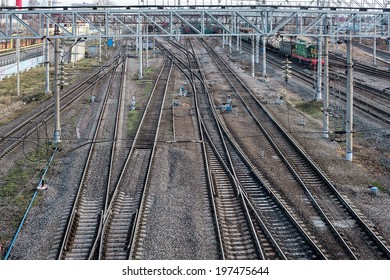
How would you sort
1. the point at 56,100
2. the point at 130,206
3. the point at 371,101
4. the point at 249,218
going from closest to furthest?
the point at 249,218
the point at 130,206
the point at 56,100
the point at 371,101

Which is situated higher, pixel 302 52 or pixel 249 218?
pixel 302 52

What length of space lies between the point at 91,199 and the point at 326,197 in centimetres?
625

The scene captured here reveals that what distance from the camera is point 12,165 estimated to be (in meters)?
16.3

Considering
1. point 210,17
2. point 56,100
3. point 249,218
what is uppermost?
point 210,17

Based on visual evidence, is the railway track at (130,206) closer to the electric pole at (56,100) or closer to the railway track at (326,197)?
the electric pole at (56,100)

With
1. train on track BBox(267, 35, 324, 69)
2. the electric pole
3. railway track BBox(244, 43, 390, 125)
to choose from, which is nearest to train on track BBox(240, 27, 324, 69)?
train on track BBox(267, 35, 324, 69)

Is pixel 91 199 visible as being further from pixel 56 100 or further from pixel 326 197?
pixel 56 100

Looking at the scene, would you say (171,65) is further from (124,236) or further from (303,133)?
(124,236)

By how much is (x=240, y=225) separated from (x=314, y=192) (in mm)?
3218

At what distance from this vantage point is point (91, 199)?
1327 centimetres

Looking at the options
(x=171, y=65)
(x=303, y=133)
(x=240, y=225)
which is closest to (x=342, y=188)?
(x=240, y=225)

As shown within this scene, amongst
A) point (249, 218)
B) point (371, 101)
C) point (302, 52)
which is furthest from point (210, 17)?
point (302, 52)

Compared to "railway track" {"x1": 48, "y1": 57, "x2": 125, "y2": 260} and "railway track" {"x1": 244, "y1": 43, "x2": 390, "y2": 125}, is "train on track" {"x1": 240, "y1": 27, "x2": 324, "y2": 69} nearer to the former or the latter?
"railway track" {"x1": 244, "y1": 43, "x2": 390, "y2": 125}

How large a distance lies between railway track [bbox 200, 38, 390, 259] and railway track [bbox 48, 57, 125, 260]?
5.41 metres
